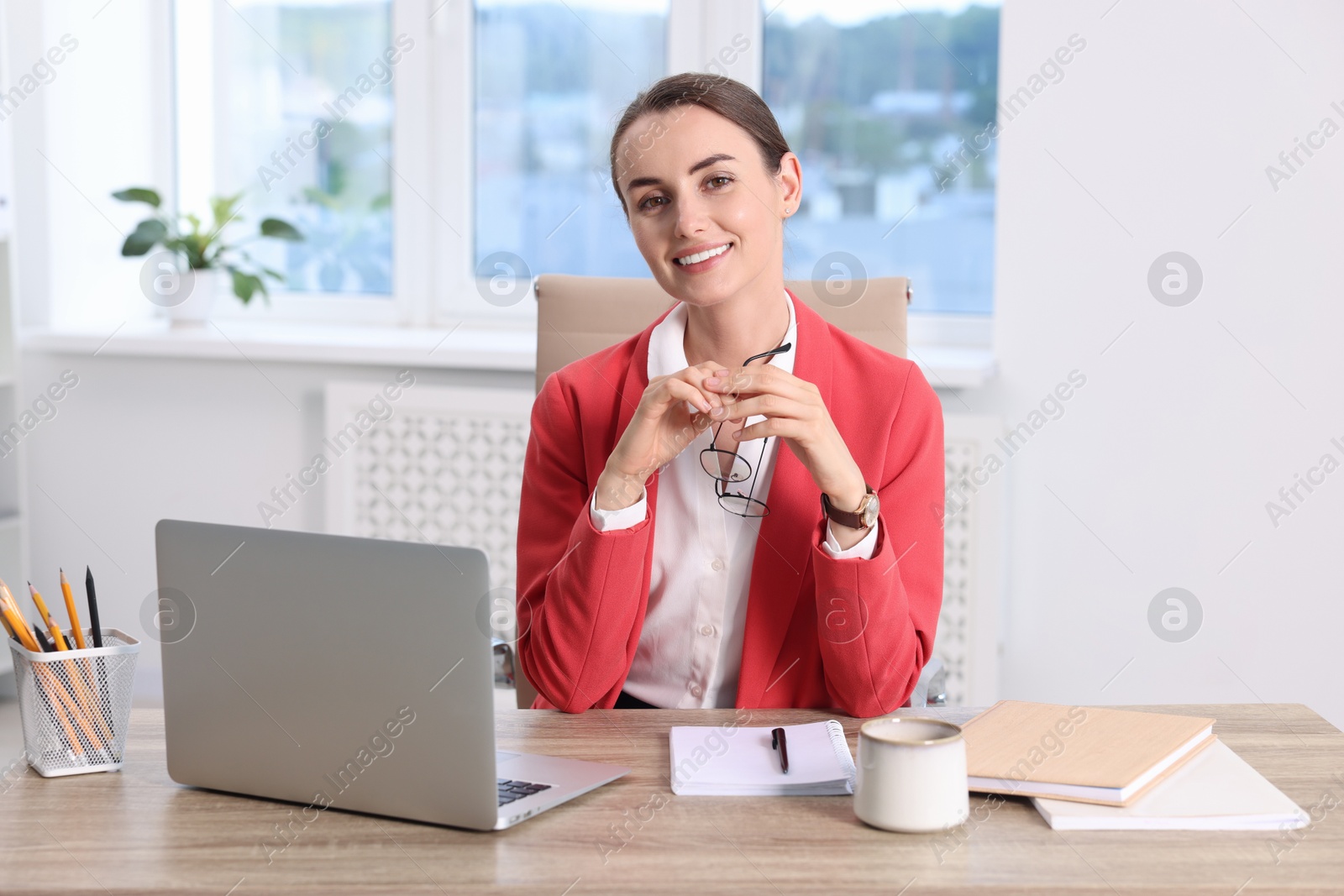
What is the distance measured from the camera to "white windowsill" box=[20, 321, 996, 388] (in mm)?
2793

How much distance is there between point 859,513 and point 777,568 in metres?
0.17

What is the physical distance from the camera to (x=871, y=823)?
0.91 m

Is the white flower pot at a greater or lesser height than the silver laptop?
greater

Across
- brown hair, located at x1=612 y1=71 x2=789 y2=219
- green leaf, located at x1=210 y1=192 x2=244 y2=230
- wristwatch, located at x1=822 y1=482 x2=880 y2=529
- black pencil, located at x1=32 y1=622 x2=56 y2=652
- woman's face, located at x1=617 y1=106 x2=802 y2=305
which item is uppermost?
green leaf, located at x1=210 y1=192 x2=244 y2=230

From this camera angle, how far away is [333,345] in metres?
2.87

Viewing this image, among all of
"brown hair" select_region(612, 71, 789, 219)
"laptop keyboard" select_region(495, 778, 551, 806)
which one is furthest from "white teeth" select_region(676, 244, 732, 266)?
"laptop keyboard" select_region(495, 778, 551, 806)

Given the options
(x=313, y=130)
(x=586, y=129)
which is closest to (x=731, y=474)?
(x=586, y=129)

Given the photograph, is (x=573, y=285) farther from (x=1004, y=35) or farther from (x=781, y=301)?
(x=1004, y=35)

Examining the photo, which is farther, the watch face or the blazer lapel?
the blazer lapel

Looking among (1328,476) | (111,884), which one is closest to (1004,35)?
(1328,476)

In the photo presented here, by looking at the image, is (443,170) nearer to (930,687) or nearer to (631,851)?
(930,687)

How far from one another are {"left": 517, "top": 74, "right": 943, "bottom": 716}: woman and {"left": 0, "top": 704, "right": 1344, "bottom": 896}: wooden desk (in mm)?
318

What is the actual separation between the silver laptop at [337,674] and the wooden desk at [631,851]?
0.08 ft

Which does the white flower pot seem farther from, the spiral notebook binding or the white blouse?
the spiral notebook binding
